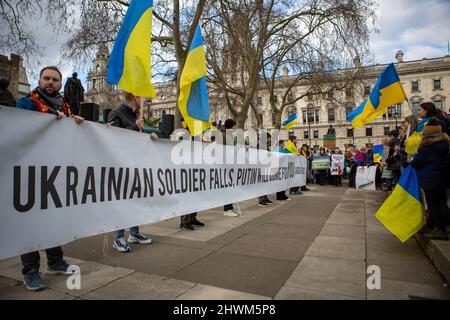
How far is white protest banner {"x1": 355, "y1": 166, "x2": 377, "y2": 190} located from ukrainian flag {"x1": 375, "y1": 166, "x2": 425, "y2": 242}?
935cm

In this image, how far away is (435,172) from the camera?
3.58 metres

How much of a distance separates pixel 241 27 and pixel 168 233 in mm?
13580

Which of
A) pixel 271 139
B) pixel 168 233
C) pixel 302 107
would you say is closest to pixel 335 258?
pixel 168 233

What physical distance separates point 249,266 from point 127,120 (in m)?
2.45

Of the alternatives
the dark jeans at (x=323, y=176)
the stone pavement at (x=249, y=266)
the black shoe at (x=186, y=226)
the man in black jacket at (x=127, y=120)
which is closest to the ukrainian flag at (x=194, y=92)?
the man in black jacket at (x=127, y=120)

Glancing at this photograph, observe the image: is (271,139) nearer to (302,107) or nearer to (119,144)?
(119,144)

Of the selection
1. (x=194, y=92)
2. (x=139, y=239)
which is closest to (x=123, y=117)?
(x=194, y=92)

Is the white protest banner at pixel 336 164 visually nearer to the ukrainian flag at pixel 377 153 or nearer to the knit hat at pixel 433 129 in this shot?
the ukrainian flag at pixel 377 153

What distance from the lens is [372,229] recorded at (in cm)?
497

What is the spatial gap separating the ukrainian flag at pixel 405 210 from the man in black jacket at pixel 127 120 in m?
3.35

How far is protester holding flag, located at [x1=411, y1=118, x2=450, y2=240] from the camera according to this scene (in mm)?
3535

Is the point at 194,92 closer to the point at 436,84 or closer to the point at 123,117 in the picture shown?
the point at 123,117

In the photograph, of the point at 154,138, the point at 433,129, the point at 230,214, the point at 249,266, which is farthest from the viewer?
the point at 230,214

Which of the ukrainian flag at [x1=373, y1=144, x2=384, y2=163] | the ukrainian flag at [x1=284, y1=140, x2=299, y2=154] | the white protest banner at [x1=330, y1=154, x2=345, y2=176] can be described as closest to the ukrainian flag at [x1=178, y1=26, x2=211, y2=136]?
the ukrainian flag at [x1=284, y1=140, x2=299, y2=154]
